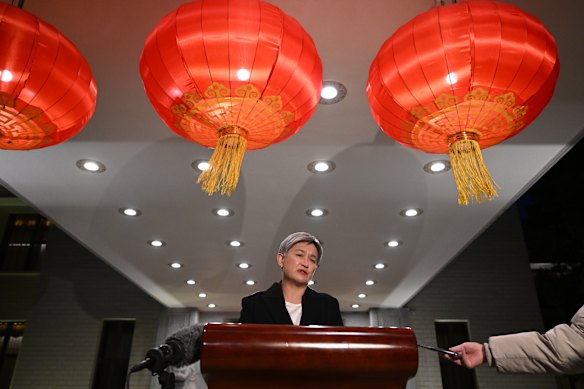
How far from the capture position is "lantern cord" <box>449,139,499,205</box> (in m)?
1.82

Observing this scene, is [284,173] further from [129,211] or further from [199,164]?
[129,211]

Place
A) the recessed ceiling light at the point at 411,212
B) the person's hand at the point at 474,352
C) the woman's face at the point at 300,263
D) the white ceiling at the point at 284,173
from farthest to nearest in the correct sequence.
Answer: the recessed ceiling light at the point at 411,212 → the white ceiling at the point at 284,173 → the woman's face at the point at 300,263 → the person's hand at the point at 474,352

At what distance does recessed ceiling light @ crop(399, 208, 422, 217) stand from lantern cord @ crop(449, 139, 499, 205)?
2990mm

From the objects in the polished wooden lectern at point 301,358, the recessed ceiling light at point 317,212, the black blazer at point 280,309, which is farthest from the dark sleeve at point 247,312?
the recessed ceiling light at point 317,212

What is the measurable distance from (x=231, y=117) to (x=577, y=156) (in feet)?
22.8

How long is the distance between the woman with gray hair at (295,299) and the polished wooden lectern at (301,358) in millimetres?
1159

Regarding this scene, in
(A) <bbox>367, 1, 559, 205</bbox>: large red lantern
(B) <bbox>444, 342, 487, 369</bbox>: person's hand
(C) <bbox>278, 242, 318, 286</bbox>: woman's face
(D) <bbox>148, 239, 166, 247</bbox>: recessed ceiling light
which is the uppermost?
(D) <bbox>148, 239, 166, 247</bbox>: recessed ceiling light

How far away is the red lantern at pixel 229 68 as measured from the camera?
160 centimetres

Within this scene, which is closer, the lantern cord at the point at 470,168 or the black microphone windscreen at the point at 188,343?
the black microphone windscreen at the point at 188,343

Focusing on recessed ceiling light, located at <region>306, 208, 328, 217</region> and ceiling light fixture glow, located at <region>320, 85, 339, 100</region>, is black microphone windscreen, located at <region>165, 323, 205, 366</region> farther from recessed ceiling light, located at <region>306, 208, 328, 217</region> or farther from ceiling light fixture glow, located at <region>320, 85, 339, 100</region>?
recessed ceiling light, located at <region>306, 208, 328, 217</region>

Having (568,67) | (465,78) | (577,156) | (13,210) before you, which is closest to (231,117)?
(465,78)

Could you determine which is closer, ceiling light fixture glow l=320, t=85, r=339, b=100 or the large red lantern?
the large red lantern

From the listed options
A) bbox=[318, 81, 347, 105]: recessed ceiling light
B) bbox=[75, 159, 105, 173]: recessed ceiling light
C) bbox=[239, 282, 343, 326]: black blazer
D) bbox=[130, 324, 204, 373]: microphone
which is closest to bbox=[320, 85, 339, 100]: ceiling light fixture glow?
bbox=[318, 81, 347, 105]: recessed ceiling light

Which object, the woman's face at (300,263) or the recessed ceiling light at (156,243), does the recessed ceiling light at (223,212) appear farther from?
the woman's face at (300,263)
